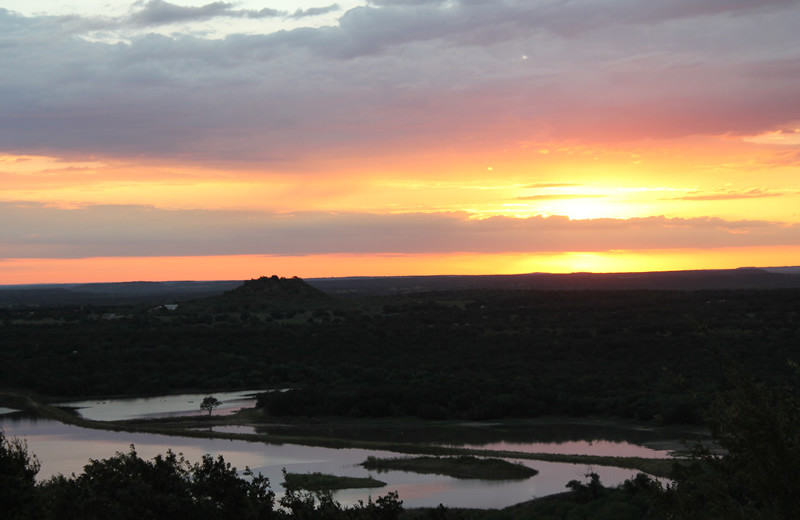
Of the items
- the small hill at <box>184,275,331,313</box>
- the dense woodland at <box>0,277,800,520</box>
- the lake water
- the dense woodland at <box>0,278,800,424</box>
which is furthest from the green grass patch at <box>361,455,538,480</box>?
the small hill at <box>184,275,331,313</box>

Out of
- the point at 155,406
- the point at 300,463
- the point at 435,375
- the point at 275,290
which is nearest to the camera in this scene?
the point at 300,463

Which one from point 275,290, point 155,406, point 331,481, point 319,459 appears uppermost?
point 275,290

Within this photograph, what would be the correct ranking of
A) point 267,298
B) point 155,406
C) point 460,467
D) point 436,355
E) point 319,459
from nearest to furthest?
point 460,467 → point 319,459 → point 155,406 → point 436,355 → point 267,298

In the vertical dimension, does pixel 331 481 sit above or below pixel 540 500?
below

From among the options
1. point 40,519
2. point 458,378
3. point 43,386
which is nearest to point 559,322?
point 458,378

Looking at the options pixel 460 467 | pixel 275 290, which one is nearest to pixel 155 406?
pixel 460 467

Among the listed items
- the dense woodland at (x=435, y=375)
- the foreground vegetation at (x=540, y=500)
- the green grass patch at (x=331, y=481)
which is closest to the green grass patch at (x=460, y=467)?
the green grass patch at (x=331, y=481)

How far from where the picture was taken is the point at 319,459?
31.4 metres

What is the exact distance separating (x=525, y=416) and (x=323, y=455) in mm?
12861

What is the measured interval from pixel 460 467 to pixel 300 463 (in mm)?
5523

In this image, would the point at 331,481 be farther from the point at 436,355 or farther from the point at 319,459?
the point at 436,355

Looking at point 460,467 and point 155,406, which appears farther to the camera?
point 155,406

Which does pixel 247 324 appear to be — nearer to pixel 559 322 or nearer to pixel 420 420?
pixel 559 322

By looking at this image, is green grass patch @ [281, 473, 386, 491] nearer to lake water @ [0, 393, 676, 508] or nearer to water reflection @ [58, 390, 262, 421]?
lake water @ [0, 393, 676, 508]
